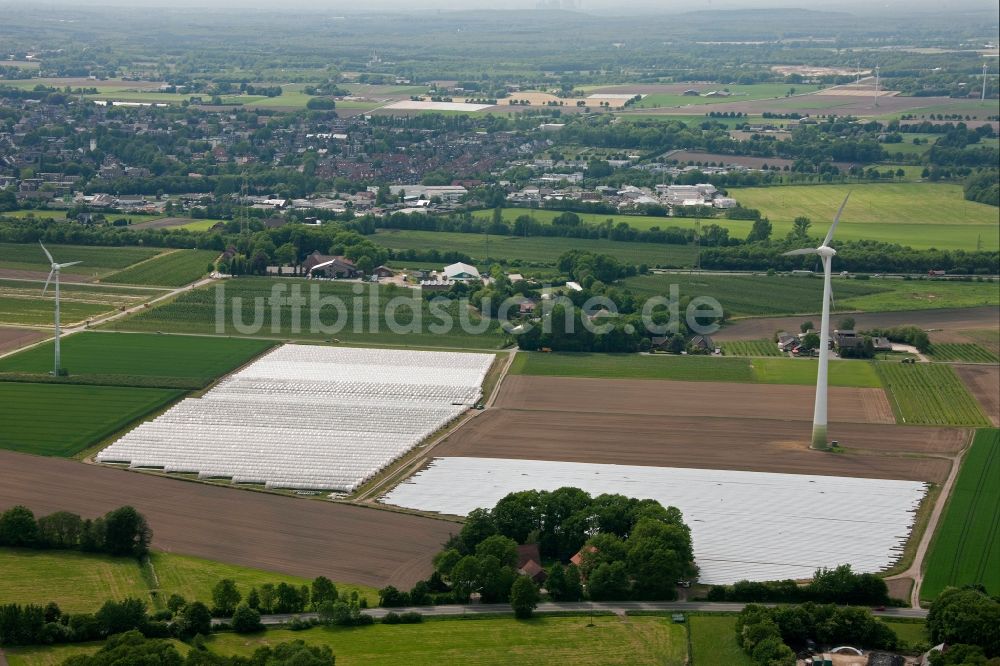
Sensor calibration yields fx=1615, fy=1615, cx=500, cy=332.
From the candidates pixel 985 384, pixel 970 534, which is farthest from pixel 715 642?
pixel 985 384

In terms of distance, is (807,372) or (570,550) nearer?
(570,550)

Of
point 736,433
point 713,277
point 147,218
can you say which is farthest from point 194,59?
point 736,433

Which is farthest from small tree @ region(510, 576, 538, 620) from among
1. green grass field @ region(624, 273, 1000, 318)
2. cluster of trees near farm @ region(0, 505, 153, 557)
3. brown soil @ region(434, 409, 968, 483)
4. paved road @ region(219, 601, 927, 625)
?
green grass field @ region(624, 273, 1000, 318)

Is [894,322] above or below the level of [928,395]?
above

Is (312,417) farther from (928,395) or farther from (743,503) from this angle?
(928,395)

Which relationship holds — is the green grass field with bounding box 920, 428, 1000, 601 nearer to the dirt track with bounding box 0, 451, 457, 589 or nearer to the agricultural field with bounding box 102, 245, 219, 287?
the dirt track with bounding box 0, 451, 457, 589

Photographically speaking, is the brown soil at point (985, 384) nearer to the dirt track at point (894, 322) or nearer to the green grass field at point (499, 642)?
the dirt track at point (894, 322)

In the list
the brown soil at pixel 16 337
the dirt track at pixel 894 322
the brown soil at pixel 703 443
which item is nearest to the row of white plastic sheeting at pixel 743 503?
the brown soil at pixel 703 443
